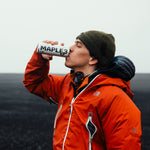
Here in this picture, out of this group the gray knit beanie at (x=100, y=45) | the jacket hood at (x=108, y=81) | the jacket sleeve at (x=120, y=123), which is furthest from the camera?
the gray knit beanie at (x=100, y=45)

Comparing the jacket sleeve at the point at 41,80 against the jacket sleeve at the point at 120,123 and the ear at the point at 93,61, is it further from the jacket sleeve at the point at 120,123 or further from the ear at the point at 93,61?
the jacket sleeve at the point at 120,123

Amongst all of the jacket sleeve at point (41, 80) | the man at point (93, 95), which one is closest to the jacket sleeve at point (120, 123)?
the man at point (93, 95)

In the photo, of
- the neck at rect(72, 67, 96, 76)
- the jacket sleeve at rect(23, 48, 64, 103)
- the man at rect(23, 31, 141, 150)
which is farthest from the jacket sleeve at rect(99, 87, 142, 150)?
the jacket sleeve at rect(23, 48, 64, 103)

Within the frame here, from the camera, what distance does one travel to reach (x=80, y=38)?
204 centimetres

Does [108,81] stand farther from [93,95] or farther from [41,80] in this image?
[41,80]

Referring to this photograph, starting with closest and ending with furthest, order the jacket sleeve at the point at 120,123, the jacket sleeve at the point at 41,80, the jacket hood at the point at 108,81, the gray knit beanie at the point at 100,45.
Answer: the jacket sleeve at the point at 120,123 → the jacket hood at the point at 108,81 → the gray knit beanie at the point at 100,45 → the jacket sleeve at the point at 41,80

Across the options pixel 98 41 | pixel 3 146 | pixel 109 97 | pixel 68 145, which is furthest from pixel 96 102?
pixel 3 146

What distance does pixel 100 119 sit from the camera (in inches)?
65.9

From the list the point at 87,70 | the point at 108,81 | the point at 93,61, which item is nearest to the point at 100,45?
the point at 93,61

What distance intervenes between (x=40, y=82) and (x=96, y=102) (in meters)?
0.88

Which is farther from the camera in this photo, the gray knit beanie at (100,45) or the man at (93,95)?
the gray knit beanie at (100,45)

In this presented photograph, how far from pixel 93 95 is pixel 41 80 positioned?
792 mm

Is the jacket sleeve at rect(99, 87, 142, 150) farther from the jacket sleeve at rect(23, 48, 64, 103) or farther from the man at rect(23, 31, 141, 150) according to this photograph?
the jacket sleeve at rect(23, 48, 64, 103)

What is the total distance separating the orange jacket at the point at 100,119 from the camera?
5.09ft
